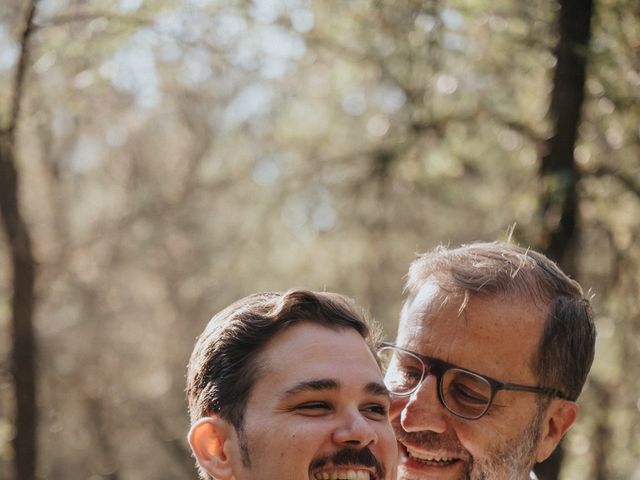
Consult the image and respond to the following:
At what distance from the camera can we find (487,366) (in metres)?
3.46

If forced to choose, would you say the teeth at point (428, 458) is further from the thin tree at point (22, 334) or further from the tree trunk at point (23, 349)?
the tree trunk at point (23, 349)

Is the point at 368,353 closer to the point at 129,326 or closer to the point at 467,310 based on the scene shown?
the point at 467,310

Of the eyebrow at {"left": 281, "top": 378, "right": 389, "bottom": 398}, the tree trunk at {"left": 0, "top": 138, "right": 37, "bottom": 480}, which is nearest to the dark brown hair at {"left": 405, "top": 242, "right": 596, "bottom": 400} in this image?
the eyebrow at {"left": 281, "top": 378, "right": 389, "bottom": 398}

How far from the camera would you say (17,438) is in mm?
9070

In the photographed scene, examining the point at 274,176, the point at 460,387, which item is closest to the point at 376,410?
the point at 460,387

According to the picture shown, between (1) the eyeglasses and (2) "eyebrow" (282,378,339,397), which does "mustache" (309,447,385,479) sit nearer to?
(2) "eyebrow" (282,378,339,397)

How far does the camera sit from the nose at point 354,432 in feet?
9.08

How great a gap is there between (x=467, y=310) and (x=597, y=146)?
21.2 ft

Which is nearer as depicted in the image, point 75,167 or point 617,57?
point 617,57

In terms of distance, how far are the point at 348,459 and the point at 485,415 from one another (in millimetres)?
835

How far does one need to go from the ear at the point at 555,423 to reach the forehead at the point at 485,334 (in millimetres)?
177

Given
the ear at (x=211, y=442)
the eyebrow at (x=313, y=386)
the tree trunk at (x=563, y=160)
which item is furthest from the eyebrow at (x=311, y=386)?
the tree trunk at (x=563, y=160)

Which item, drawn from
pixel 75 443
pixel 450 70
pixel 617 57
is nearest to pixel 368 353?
pixel 617 57

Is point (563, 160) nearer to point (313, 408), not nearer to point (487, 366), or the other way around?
point (487, 366)
